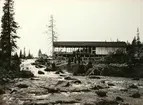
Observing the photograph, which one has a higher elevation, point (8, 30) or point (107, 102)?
point (8, 30)

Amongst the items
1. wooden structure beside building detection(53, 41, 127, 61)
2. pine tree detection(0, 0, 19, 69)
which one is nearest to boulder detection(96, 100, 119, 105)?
pine tree detection(0, 0, 19, 69)

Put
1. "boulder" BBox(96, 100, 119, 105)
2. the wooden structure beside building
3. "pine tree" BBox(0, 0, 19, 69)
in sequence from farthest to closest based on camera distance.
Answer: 1. the wooden structure beside building
2. "pine tree" BBox(0, 0, 19, 69)
3. "boulder" BBox(96, 100, 119, 105)

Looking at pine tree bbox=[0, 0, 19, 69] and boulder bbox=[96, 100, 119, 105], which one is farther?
pine tree bbox=[0, 0, 19, 69]

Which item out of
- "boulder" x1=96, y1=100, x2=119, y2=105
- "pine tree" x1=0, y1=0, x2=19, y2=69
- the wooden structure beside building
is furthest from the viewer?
the wooden structure beside building

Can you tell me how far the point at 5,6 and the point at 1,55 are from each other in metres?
8.08

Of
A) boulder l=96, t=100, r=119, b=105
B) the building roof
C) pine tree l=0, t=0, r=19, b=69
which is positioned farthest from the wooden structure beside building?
boulder l=96, t=100, r=119, b=105

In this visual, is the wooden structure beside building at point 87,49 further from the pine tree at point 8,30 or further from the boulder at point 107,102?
the boulder at point 107,102

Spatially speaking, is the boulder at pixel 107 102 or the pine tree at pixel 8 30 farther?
the pine tree at pixel 8 30

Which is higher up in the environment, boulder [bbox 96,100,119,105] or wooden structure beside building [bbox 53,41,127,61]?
wooden structure beside building [bbox 53,41,127,61]

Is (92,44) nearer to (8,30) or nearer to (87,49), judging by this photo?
(87,49)

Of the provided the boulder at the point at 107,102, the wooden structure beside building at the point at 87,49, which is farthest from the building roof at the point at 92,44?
the boulder at the point at 107,102

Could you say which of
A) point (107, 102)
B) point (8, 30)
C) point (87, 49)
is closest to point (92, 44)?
point (87, 49)

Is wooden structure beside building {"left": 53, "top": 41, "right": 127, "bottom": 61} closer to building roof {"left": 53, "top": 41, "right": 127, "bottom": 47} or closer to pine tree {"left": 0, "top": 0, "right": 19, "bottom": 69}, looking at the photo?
building roof {"left": 53, "top": 41, "right": 127, "bottom": 47}

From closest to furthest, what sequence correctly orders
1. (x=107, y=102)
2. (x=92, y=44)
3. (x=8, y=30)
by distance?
(x=107, y=102)
(x=8, y=30)
(x=92, y=44)
